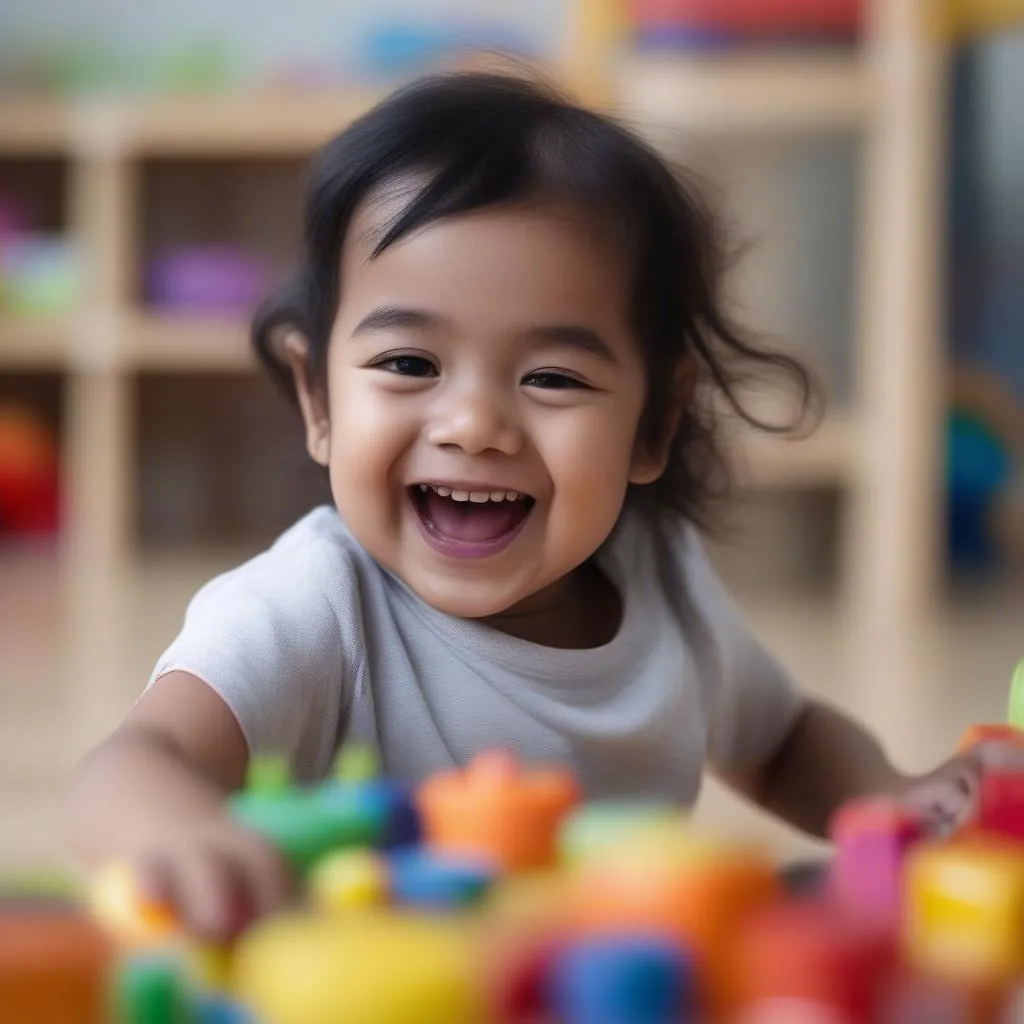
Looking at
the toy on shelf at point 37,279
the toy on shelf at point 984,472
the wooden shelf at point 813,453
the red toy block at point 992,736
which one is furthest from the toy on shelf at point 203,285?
the red toy block at point 992,736

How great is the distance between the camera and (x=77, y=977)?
15.2 inches

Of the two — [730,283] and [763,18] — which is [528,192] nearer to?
[730,283]

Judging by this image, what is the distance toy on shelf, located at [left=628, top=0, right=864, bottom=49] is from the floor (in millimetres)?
736

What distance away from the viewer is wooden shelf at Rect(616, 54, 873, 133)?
2.30 metres

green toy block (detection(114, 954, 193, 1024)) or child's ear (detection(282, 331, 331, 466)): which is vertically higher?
child's ear (detection(282, 331, 331, 466))

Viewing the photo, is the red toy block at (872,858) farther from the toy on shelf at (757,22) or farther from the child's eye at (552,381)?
the toy on shelf at (757,22)

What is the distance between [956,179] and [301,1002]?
247 cm

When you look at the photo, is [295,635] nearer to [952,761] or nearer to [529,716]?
[529,716]

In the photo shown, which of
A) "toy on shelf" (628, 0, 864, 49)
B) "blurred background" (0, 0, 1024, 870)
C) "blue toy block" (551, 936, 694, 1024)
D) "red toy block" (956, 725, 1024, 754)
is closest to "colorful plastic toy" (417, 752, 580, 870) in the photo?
"blue toy block" (551, 936, 694, 1024)

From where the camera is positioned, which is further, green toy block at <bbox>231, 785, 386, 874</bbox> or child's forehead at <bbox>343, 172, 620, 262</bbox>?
child's forehead at <bbox>343, 172, 620, 262</bbox>

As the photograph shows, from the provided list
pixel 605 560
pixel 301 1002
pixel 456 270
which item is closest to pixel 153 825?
pixel 301 1002

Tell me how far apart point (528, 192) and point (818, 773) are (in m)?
0.35

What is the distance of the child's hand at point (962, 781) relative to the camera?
651 mm

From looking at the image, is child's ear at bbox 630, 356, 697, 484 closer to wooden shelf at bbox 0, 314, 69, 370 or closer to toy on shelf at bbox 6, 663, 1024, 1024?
toy on shelf at bbox 6, 663, 1024, 1024
